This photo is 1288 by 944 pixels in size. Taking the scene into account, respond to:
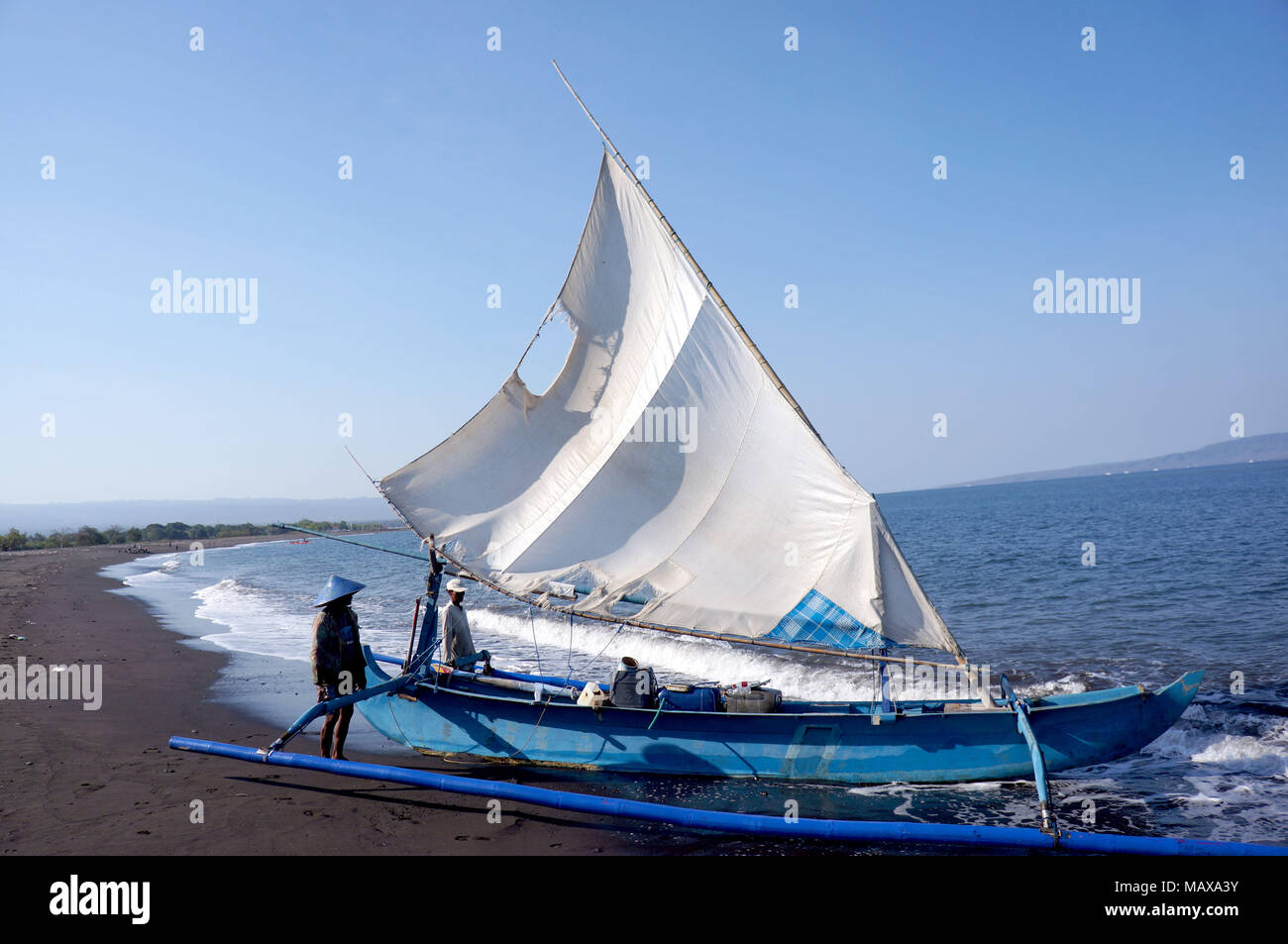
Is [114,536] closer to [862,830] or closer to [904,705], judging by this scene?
[904,705]

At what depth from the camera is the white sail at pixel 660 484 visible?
9000mm

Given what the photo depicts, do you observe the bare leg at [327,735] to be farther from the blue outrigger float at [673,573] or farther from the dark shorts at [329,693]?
the blue outrigger float at [673,573]

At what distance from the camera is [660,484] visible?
1045 cm

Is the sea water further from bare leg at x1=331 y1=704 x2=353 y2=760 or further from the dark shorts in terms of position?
the dark shorts

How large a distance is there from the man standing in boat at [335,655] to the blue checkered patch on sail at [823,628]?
210 inches

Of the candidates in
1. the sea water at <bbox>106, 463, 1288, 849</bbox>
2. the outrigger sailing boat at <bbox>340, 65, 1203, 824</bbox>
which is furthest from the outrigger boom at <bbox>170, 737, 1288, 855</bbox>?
the sea water at <bbox>106, 463, 1288, 849</bbox>

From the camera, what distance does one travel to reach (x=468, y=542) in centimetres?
1140

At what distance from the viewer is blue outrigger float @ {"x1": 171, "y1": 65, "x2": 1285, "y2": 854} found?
28.5 feet

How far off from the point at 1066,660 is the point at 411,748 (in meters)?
14.1

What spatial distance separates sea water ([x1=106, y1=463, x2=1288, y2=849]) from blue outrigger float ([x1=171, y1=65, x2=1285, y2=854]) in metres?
0.65

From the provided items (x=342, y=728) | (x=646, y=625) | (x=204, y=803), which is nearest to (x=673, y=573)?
(x=646, y=625)

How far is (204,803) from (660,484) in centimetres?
650
